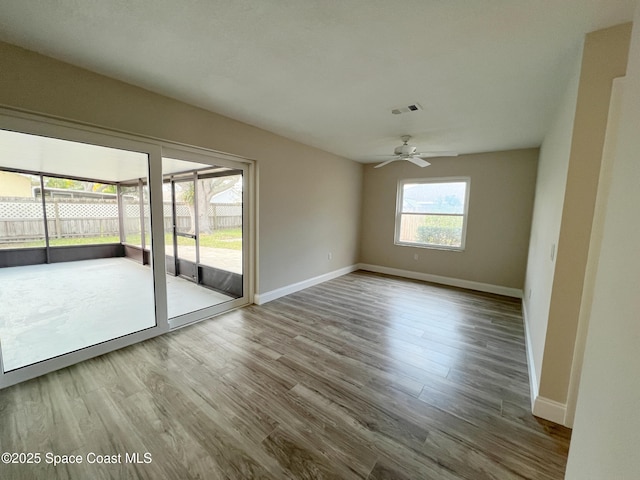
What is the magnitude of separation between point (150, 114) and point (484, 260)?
5.36 meters

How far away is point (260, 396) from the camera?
1.93 meters

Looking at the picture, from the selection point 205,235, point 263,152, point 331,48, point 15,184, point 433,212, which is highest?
point 331,48

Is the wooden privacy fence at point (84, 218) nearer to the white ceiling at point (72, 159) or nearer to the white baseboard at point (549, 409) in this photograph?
the white ceiling at point (72, 159)

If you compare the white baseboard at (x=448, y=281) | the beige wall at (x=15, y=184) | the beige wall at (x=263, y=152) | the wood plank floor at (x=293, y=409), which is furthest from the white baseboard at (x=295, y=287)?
the beige wall at (x=15, y=184)

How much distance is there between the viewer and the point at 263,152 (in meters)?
3.55

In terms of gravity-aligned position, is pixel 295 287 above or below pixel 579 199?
below

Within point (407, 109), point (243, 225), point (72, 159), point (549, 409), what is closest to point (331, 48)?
point (407, 109)

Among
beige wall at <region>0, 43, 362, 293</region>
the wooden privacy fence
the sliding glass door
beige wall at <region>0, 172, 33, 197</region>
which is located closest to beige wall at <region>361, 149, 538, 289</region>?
beige wall at <region>0, 43, 362, 293</region>

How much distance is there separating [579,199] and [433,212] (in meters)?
3.65

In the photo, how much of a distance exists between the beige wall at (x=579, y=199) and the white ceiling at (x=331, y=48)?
0.16 metres

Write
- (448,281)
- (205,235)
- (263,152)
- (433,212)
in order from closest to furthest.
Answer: (263,152), (205,235), (448,281), (433,212)

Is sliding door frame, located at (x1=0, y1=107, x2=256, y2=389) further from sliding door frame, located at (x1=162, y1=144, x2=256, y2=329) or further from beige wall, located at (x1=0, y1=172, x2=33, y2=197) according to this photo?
beige wall, located at (x1=0, y1=172, x2=33, y2=197)

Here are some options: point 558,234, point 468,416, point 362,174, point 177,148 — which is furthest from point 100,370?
point 362,174

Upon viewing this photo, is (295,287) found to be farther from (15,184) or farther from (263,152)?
(15,184)
